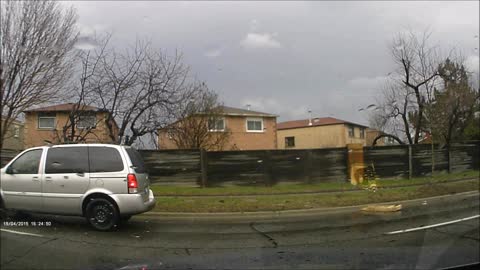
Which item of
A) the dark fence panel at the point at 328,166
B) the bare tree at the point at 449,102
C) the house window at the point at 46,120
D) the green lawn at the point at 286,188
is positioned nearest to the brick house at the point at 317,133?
the bare tree at the point at 449,102

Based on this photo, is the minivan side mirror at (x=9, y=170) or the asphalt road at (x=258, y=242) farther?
the minivan side mirror at (x=9, y=170)

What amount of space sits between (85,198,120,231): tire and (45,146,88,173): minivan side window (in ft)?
2.11

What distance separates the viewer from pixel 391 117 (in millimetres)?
32188

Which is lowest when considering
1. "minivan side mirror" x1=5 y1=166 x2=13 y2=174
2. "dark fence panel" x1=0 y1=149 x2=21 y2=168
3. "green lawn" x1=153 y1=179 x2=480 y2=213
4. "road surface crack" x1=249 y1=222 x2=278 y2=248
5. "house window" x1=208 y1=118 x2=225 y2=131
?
"road surface crack" x1=249 y1=222 x2=278 y2=248

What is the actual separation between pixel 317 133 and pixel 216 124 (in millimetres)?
25888

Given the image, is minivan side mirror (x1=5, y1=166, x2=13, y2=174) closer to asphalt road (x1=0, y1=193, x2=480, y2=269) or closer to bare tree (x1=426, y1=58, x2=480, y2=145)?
asphalt road (x1=0, y1=193, x2=480, y2=269)

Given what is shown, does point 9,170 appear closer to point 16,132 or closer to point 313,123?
point 16,132

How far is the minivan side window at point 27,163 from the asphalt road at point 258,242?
868 mm

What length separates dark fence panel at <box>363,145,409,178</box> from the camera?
21.8 m

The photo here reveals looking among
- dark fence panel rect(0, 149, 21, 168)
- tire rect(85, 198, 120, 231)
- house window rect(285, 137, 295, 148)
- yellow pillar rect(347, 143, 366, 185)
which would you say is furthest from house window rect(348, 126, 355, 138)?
tire rect(85, 198, 120, 231)

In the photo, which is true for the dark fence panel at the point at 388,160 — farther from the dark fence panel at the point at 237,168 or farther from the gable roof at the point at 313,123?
the gable roof at the point at 313,123

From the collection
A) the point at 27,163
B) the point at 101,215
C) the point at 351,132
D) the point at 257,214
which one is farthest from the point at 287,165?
the point at 351,132

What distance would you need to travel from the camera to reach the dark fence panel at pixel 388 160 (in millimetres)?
21750

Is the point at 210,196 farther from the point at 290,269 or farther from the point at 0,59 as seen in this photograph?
the point at 290,269
